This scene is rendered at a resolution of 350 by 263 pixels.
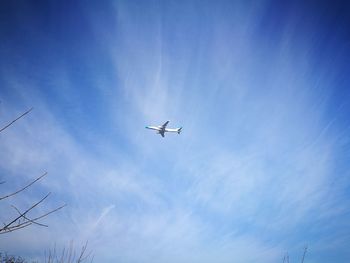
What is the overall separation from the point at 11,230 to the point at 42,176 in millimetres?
739

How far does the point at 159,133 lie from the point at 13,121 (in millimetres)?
52254

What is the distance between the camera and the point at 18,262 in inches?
1804

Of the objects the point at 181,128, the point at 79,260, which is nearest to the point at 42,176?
the point at 79,260

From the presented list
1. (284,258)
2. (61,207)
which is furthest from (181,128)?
(61,207)

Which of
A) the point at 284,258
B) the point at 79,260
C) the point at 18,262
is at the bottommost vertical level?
Answer: the point at 79,260

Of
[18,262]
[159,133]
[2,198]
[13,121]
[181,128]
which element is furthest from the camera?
[181,128]

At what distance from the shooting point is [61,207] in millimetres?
3607

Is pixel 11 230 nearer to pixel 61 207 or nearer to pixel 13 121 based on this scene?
pixel 61 207

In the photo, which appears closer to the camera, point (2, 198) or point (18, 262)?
point (2, 198)

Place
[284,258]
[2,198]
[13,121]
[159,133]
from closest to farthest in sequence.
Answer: [2,198]
[13,121]
[284,258]
[159,133]

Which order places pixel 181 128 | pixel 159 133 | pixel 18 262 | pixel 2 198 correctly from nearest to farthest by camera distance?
pixel 2 198
pixel 18 262
pixel 159 133
pixel 181 128

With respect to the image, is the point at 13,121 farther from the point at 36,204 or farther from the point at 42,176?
the point at 36,204

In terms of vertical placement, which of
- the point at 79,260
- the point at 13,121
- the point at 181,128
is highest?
the point at 181,128

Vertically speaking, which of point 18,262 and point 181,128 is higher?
point 181,128
